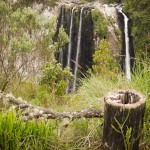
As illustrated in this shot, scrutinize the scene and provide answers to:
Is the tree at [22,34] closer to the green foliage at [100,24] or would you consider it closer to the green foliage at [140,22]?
the green foliage at [140,22]

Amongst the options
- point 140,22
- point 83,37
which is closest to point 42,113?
point 140,22

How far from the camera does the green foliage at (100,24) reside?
80.0ft

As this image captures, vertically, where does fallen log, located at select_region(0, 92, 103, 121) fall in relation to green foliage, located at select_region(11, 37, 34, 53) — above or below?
below

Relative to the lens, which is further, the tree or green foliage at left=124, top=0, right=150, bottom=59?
green foliage at left=124, top=0, right=150, bottom=59

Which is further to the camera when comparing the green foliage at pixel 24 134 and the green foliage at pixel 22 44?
the green foliage at pixel 22 44

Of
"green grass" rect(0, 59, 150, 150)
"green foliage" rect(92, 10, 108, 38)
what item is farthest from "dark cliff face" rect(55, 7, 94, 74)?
"green grass" rect(0, 59, 150, 150)

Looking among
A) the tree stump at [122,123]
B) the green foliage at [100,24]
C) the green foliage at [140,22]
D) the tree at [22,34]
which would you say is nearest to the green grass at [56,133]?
the tree stump at [122,123]

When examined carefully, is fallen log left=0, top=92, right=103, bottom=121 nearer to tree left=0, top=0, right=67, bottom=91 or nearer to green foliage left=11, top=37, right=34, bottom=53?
green foliage left=11, top=37, right=34, bottom=53

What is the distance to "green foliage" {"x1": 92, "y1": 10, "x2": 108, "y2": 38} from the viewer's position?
80.0 ft

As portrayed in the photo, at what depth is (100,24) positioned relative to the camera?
24531 mm

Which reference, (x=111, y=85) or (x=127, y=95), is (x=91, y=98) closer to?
(x=111, y=85)

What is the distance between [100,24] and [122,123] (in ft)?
72.4

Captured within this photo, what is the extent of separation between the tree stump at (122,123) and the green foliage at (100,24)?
21.6 m

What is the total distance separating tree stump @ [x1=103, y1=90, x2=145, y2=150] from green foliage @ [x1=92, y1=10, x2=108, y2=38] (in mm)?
21606
